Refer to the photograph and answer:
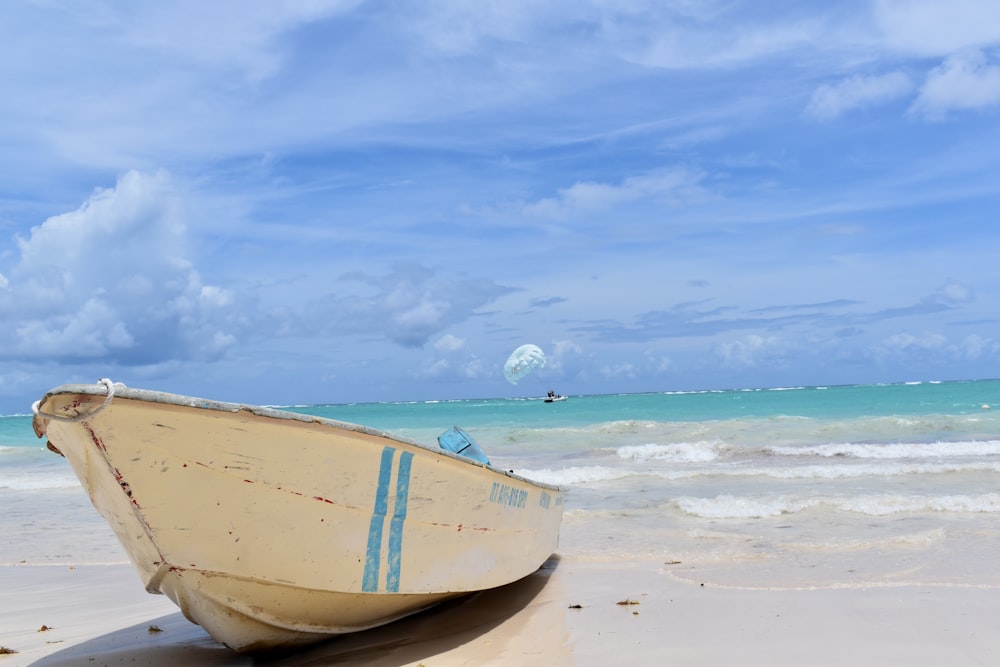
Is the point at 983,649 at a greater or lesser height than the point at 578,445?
lesser

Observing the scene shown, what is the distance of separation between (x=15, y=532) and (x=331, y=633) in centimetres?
704

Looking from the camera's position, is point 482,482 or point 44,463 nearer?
point 482,482

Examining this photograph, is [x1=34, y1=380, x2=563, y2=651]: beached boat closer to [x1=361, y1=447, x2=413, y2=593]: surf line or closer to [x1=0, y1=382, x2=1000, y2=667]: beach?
[x1=361, y1=447, x2=413, y2=593]: surf line

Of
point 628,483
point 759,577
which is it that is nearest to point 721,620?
point 759,577

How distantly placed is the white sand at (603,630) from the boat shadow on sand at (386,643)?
1 centimetres

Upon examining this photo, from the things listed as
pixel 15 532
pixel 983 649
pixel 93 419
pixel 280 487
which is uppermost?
pixel 93 419

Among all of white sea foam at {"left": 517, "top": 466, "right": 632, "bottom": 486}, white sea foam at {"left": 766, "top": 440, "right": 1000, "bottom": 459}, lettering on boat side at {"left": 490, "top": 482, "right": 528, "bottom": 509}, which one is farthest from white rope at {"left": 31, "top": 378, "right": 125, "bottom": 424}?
white sea foam at {"left": 766, "top": 440, "right": 1000, "bottom": 459}

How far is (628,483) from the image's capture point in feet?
39.9

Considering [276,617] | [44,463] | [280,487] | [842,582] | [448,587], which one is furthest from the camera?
[44,463]

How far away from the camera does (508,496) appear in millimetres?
5102

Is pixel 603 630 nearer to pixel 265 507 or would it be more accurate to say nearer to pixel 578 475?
pixel 265 507

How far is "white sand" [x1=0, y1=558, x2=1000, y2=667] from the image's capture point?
412cm

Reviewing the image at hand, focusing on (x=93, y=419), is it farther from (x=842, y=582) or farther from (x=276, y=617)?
(x=842, y=582)

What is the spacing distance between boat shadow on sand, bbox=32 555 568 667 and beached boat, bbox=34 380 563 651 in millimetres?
196
